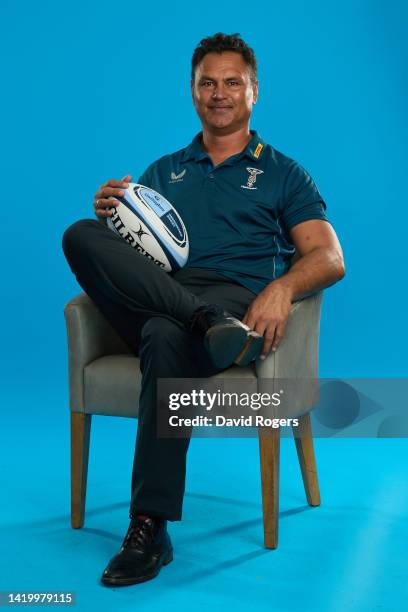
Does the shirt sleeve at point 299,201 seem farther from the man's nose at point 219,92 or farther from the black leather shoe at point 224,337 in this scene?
the black leather shoe at point 224,337

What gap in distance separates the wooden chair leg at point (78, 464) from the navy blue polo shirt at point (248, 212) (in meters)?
0.58

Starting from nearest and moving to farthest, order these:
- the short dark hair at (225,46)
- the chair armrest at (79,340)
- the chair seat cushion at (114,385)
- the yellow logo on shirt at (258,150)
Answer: the chair seat cushion at (114,385)
the chair armrest at (79,340)
the yellow logo on shirt at (258,150)
the short dark hair at (225,46)

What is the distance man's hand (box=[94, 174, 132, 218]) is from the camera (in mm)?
2803

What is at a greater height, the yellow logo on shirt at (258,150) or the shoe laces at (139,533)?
the yellow logo on shirt at (258,150)

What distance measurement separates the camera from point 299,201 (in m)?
2.96

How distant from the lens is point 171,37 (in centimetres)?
475

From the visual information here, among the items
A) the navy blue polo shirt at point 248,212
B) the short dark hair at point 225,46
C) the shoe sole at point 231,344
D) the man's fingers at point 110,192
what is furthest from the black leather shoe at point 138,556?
the short dark hair at point 225,46

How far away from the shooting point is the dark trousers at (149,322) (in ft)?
7.87

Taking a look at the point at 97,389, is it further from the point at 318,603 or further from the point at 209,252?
the point at 318,603

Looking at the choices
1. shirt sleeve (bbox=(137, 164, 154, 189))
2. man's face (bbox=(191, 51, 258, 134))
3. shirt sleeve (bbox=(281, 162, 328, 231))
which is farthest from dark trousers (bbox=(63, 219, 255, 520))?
man's face (bbox=(191, 51, 258, 134))

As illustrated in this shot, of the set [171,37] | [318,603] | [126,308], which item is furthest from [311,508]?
[171,37]

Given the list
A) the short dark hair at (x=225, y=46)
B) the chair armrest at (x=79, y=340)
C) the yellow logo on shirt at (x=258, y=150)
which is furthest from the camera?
the short dark hair at (x=225, y=46)

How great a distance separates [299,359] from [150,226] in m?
0.56

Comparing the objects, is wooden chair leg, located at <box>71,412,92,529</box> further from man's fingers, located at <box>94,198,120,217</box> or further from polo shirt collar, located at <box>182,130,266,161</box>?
polo shirt collar, located at <box>182,130,266,161</box>
